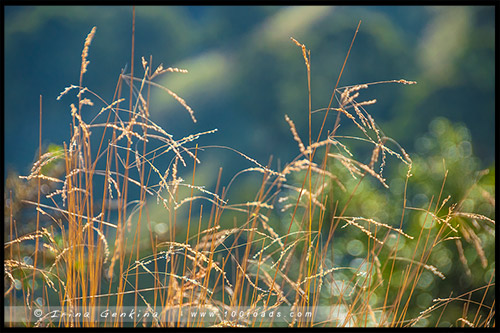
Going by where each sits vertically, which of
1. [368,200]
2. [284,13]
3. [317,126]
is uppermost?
[284,13]

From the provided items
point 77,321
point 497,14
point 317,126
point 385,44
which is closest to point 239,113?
point 317,126

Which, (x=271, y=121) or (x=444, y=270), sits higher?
(x=271, y=121)

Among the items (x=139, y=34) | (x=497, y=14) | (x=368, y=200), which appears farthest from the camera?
(x=139, y=34)

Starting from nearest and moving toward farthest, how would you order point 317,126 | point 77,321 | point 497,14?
point 77,321 < point 497,14 < point 317,126

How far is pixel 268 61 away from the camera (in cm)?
438

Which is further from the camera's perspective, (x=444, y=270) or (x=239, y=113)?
(x=239, y=113)

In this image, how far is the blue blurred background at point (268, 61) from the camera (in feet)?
13.2

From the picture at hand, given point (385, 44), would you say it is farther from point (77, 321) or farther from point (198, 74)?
point (77, 321)

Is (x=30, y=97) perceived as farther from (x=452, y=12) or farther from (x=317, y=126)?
(x=452, y=12)

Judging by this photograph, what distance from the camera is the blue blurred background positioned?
4.01 meters

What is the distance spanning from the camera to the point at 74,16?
4.20 metres

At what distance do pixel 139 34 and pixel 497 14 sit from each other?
344 centimetres

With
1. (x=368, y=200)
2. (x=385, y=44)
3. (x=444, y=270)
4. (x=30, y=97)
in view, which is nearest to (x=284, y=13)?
(x=385, y=44)

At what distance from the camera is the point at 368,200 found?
89.9 inches
